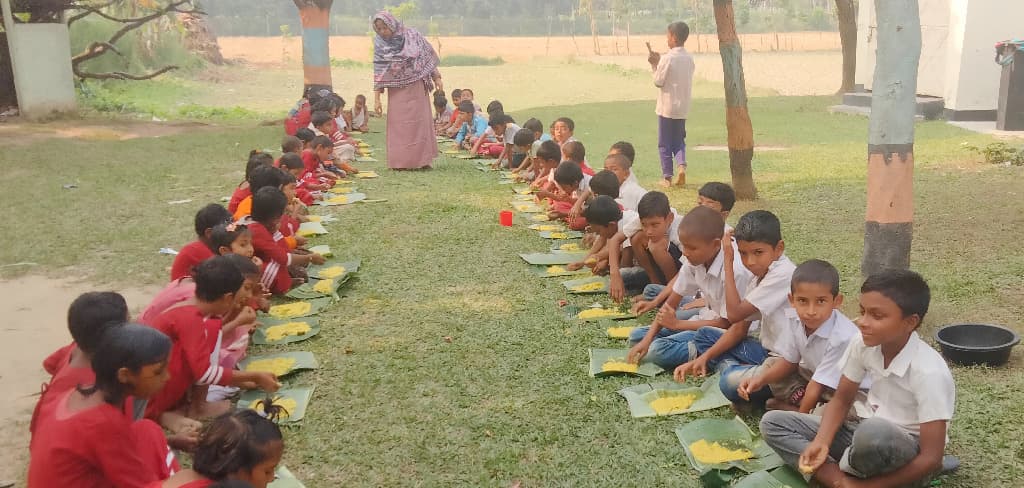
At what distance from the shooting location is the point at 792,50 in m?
36.0

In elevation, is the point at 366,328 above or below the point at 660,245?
below

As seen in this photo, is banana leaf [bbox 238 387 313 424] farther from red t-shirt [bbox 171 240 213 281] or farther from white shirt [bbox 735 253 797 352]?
white shirt [bbox 735 253 797 352]

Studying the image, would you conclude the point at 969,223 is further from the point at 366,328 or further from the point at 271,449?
the point at 271,449

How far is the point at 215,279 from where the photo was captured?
3254mm

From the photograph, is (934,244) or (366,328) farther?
(934,244)

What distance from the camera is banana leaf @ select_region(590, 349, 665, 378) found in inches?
146

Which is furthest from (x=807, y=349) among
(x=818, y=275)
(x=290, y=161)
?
(x=290, y=161)

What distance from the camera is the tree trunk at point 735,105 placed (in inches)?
280

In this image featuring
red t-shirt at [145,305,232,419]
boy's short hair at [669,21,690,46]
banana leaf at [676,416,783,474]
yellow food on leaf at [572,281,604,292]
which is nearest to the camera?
banana leaf at [676,416,783,474]

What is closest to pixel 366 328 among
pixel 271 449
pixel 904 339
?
pixel 271 449

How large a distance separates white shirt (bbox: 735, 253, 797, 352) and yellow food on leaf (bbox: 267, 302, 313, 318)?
8.17 ft

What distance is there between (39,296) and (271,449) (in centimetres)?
362

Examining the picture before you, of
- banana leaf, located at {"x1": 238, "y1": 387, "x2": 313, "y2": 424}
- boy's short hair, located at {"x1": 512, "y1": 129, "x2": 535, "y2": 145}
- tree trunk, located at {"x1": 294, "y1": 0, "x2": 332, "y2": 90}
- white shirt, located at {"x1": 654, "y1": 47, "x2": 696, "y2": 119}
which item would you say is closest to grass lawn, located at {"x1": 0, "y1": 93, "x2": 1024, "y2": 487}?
banana leaf, located at {"x1": 238, "y1": 387, "x2": 313, "y2": 424}

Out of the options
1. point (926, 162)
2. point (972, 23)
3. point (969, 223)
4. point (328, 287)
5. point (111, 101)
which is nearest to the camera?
point (328, 287)
